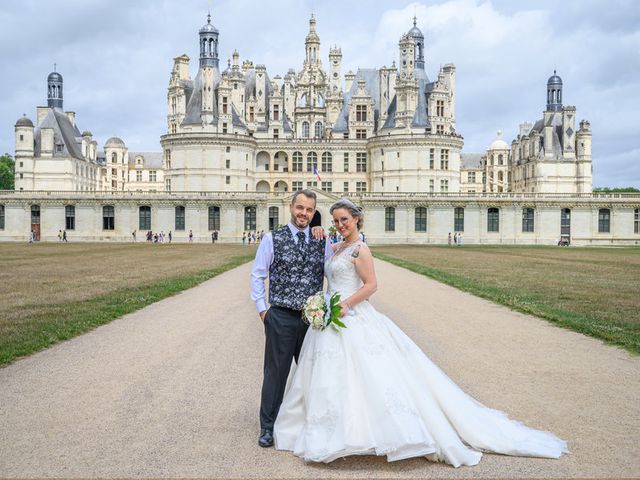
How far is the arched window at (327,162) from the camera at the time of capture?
261 feet

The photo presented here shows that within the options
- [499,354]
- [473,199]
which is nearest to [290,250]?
[499,354]

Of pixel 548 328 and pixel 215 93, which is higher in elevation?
pixel 215 93

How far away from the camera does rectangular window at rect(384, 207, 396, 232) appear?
68.3m

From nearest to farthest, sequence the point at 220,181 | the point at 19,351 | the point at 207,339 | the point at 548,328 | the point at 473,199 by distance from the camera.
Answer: the point at 19,351
the point at 207,339
the point at 548,328
the point at 473,199
the point at 220,181

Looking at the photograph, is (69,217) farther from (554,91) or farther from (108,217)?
(554,91)

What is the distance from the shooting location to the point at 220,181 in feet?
237

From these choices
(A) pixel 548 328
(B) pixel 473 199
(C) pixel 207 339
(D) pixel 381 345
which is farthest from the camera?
(B) pixel 473 199

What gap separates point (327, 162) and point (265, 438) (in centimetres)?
7450

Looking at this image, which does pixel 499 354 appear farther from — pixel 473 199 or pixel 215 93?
pixel 215 93

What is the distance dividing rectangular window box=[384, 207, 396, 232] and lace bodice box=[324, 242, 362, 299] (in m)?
62.3

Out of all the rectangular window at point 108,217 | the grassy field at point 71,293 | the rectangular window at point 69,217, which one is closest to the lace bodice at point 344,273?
the grassy field at point 71,293

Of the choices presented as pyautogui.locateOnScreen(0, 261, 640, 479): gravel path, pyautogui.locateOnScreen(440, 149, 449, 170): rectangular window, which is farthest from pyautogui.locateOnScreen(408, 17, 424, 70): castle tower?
pyautogui.locateOnScreen(0, 261, 640, 479): gravel path

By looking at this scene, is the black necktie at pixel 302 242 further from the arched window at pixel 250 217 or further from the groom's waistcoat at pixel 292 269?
the arched window at pixel 250 217

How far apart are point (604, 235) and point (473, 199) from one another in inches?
572
